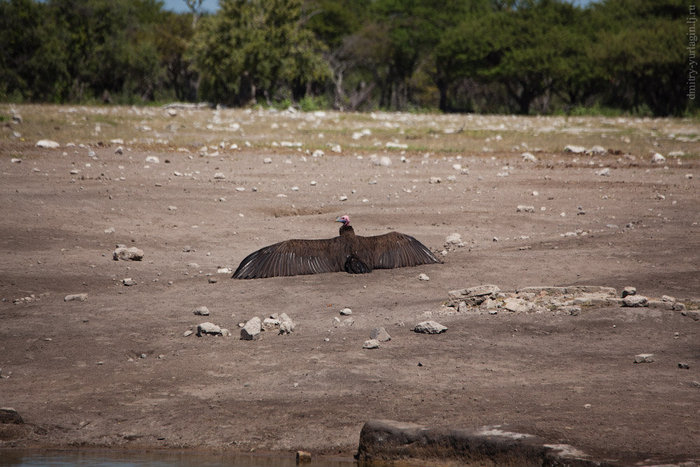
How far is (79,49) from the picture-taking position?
1849 inches

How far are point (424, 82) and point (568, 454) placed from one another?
70.3 m

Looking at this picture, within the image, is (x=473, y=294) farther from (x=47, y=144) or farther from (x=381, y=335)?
(x=47, y=144)

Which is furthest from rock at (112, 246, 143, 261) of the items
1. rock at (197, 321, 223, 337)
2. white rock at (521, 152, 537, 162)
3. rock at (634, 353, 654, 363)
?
white rock at (521, 152, 537, 162)

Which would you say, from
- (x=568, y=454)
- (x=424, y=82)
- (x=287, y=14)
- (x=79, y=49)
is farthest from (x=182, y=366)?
(x=424, y=82)

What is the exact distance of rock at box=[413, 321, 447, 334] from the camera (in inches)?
287

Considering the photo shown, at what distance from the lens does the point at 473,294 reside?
818cm

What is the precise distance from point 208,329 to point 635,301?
152 inches

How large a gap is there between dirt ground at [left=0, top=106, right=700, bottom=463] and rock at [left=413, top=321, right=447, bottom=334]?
0.11 metres

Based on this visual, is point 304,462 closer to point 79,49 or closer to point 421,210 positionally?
point 421,210

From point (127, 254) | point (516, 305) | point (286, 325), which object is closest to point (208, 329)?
point (286, 325)

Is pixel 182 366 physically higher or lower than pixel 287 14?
lower

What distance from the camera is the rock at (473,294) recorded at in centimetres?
812

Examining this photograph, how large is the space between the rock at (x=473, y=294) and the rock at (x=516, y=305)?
0.73 feet

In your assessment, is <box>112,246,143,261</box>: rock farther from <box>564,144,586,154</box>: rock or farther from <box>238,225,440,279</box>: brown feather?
<box>564,144,586,154</box>: rock
